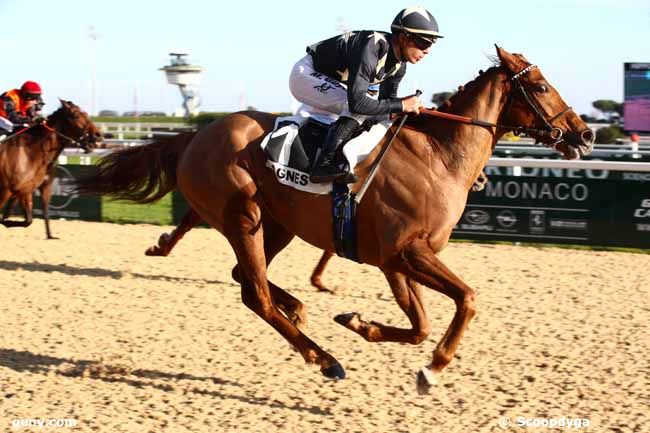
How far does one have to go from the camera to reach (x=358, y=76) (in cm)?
519

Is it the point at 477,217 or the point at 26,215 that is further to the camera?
the point at 26,215

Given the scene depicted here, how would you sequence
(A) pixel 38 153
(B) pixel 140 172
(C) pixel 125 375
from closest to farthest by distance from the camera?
(C) pixel 125 375, (B) pixel 140 172, (A) pixel 38 153

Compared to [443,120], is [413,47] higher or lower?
higher

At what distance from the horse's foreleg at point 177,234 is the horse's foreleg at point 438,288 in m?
3.31

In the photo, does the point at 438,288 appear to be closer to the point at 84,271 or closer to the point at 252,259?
the point at 252,259

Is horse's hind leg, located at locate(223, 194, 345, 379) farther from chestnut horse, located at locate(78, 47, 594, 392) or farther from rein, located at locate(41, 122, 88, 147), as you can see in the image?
rein, located at locate(41, 122, 88, 147)

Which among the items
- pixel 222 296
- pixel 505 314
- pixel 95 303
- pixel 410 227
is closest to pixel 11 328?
pixel 95 303

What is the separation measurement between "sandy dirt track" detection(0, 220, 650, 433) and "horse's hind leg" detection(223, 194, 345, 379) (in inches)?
12.9

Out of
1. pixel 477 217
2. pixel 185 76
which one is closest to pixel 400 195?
pixel 477 217

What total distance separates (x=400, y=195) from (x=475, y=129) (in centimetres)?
64

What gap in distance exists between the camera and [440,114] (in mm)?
5465

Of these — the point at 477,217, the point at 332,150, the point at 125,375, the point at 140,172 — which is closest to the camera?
the point at 332,150

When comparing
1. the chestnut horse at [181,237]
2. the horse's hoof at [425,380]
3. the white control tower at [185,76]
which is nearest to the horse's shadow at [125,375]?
the horse's hoof at [425,380]

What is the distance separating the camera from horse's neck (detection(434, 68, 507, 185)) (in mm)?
5340
